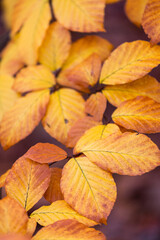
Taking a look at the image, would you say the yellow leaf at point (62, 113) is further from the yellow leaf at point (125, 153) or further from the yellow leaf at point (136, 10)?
the yellow leaf at point (136, 10)

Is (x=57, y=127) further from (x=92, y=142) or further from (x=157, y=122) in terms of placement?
(x=157, y=122)

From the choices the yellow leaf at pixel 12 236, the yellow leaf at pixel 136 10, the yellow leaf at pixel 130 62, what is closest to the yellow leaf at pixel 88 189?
the yellow leaf at pixel 12 236

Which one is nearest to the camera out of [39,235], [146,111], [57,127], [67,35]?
[39,235]

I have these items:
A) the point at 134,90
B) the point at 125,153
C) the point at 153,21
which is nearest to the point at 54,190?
the point at 125,153

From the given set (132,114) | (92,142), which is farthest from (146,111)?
(92,142)

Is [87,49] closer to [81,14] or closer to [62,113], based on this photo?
[81,14]
